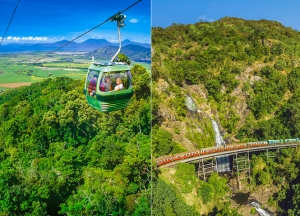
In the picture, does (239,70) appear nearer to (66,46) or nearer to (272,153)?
(272,153)

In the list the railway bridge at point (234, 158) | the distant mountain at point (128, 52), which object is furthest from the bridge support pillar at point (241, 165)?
the distant mountain at point (128, 52)

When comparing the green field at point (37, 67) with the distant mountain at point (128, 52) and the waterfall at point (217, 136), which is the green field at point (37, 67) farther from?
the waterfall at point (217, 136)

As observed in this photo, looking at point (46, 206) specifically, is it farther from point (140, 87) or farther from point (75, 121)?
point (140, 87)

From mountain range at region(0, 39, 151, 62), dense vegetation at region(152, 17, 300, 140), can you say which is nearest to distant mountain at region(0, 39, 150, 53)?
mountain range at region(0, 39, 151, 62)

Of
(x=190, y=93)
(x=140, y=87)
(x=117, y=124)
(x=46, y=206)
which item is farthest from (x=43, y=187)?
(x=190, y=93)

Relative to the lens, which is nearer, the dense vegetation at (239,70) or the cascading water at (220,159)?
the cascading water at (220,159)

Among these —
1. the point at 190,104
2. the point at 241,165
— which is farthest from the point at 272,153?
the point at 190,104

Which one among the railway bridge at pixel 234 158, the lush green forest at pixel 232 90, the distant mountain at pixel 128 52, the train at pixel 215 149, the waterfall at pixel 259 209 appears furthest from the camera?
the lush green forest at pixel 232 90
